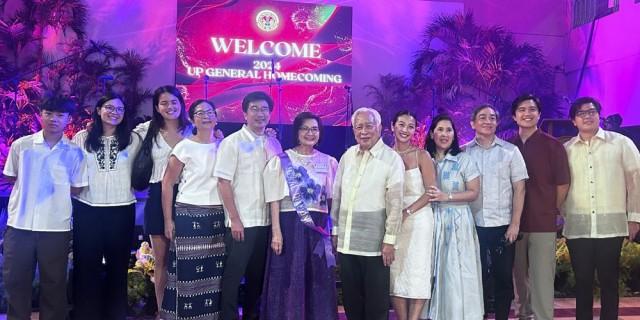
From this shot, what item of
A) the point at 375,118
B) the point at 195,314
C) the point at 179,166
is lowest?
the point at 195,314

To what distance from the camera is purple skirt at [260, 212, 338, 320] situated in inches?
127

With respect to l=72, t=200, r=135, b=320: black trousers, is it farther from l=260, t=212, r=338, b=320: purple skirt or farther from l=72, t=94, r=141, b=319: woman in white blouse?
l=260, t=212, r=338, b=320: purple skirt

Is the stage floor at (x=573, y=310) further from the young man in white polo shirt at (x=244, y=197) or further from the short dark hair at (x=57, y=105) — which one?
the short dark hair at (x=57, y=105)

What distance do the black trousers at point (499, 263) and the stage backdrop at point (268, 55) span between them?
6950 millimetres

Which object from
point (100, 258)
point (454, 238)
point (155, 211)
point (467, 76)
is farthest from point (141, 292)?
point (467, 76)

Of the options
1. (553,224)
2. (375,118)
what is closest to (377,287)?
(375,118)

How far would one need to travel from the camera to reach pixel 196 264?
3.27 m

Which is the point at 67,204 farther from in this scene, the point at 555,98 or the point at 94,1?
the point at 555,98

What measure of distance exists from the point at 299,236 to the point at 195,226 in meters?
0.63

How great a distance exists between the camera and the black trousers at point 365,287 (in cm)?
318

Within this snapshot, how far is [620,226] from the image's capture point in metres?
3.46

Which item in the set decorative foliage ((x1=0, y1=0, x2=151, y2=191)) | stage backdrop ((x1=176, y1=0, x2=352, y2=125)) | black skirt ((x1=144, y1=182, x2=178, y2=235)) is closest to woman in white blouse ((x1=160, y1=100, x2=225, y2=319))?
black skirt ((x1=144, y1=182, x2=178, y2=235))

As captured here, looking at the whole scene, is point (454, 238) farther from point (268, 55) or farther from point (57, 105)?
point (268, 55)

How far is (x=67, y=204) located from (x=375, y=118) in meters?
1.92
